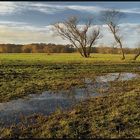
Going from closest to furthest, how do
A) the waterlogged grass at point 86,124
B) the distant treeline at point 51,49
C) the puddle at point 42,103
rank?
the waterlogged grass at point 86,124 → the puddle at point 42,103 → the distant treeline at point 51,49

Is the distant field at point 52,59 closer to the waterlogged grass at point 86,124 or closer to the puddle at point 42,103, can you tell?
the puddle at point 42,103

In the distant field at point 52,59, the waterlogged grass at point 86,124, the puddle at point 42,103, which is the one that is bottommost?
the distant field at point 52,59

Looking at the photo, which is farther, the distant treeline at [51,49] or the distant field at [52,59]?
the distant treeline at [51,49]

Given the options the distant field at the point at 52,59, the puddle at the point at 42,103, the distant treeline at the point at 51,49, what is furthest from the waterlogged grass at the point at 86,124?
the distant treeline at the point at 51,49

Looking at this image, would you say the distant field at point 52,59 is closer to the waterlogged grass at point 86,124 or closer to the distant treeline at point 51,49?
the distant treeline at point 51,49

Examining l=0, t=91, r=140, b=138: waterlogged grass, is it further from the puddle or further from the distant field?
the distant field

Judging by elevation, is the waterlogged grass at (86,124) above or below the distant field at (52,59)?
above

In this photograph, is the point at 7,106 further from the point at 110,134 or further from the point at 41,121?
the point at 110,134

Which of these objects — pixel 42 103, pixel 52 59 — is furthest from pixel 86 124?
pixel 52 59

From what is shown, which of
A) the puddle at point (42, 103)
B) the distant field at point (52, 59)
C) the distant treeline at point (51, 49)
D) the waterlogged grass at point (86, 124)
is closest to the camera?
the waterlogged grass at point (86, 124)

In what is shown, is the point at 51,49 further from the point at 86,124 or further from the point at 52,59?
the point at 86,124

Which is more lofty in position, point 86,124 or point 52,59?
point 86,124

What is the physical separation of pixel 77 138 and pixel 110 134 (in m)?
0.93

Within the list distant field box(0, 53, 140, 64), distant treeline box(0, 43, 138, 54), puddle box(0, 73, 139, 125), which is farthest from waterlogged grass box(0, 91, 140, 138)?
distant treeline box(0, 43, 138, 54)
